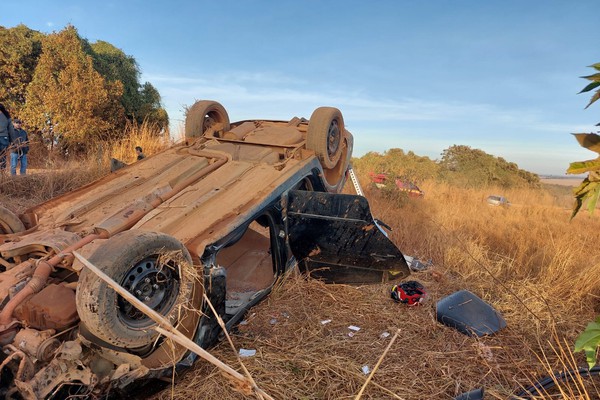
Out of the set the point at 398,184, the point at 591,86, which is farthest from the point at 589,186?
the point at 398,184

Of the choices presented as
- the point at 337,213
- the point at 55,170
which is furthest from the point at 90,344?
the point at 55,170

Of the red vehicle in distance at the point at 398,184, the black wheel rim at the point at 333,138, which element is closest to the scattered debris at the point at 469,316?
the black wheel rim at the point at 333,138

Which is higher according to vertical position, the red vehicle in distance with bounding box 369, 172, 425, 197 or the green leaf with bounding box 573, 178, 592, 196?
the green leaf with bounding box 573, 178, 592, 196

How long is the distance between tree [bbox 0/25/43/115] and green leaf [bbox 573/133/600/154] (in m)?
16.0

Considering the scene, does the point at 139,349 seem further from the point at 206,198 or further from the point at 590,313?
the point at 590,313

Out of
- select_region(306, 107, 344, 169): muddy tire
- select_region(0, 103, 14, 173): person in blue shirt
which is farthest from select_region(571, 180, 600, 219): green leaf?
select_region(0, 103, 14, 173): person in blue shirt

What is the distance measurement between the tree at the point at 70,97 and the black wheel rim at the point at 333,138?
9496 millimetres

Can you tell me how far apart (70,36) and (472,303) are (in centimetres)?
1490

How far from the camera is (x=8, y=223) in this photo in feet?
9.68

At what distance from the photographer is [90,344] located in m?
2.04

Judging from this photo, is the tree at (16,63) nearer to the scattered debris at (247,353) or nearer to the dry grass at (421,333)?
the dry grass at (421,333)

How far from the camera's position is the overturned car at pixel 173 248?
6.46 ft

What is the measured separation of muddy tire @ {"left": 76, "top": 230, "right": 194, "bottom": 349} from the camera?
6.29 feet

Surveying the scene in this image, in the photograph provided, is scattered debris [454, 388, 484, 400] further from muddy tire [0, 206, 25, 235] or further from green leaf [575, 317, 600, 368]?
muddy tire [0, 206, 25, 235]
